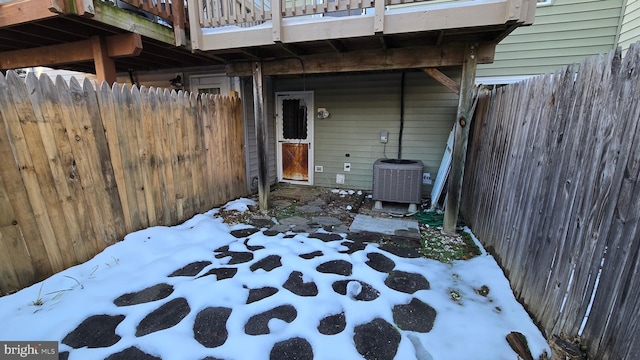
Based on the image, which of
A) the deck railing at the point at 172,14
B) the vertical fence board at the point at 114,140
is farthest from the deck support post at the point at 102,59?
the vertical fence board at the point at 114,140

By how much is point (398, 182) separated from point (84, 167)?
4.07m

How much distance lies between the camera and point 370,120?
5.22 metres

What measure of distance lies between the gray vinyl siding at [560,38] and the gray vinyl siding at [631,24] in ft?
0.33

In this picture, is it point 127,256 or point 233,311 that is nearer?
point 233,311

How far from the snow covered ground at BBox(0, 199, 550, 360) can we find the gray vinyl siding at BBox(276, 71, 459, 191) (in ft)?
8.56

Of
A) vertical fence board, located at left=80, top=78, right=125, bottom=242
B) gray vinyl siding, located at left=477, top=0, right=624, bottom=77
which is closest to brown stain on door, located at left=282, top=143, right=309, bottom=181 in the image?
vertical fence board, located at left=80, top=78, right=125, bottom=242

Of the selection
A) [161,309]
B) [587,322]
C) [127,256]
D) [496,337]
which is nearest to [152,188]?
[127,256]

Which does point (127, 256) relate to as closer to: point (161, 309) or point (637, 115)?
point (161, 309)

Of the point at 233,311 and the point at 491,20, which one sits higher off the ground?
the point at 491,20

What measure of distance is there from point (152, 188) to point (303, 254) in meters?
2.12

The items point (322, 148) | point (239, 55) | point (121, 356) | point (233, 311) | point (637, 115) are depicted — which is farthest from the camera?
point (322, 148)

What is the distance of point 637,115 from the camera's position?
1226mm

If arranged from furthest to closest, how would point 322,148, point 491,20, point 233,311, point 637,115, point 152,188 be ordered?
point 322,148, point 152,188, point 491,20, point 233,311, point 637,115

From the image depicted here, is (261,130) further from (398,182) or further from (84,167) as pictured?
(398,182)
